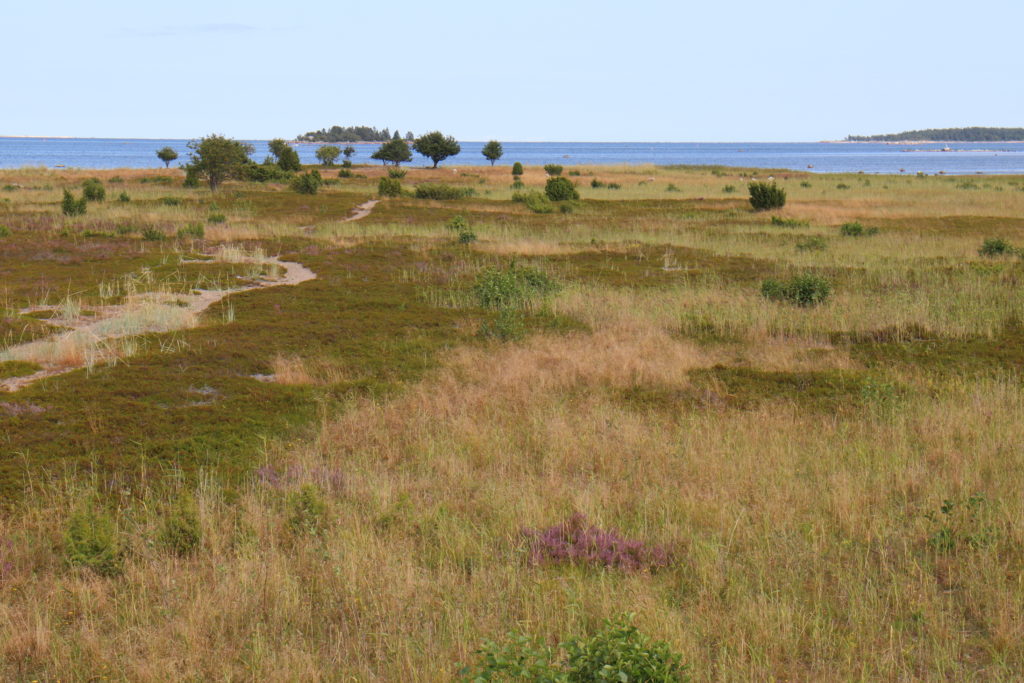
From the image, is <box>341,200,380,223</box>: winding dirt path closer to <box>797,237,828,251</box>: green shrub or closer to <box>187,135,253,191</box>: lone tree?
<box>187,135,253,191</box>: lone tree

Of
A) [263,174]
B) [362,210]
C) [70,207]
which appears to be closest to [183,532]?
[70,207]

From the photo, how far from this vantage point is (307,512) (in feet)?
24.8

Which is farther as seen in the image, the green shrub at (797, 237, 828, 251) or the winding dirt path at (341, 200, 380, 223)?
the winding dirt path at (341, 200, 380, 223)

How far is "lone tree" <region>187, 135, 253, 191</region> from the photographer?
183 feet

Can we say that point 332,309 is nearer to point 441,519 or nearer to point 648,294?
point 648,294

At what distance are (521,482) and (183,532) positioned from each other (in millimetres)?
3391

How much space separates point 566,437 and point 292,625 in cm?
471

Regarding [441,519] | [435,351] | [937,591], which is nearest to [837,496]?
[937,591]

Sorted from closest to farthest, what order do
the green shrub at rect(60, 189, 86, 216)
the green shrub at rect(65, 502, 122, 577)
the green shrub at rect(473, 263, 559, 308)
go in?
1. the green shrub at rect(65, 502, 122, 577)
2. the green shrub at rect(473, 263, 559, 308)
3. the green shrub at rect(60, 189, 86, 216)

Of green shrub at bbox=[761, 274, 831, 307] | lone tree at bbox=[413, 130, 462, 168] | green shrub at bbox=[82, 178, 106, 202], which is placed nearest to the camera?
green shrub at bbox=[761, 274, 831, 307]

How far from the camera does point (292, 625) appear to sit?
581cm

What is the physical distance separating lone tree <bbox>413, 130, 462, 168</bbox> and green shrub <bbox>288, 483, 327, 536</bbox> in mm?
101812

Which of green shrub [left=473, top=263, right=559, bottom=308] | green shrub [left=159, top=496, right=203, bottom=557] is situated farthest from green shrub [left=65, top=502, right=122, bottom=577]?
green shrub [left=473, top=263, right=559, bottom=308]

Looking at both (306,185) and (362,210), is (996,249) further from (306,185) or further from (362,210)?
(306,185)
